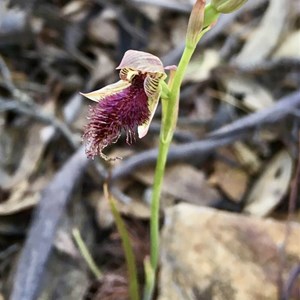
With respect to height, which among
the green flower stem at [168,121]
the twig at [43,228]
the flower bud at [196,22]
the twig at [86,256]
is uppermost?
the flower bud at [196,22]

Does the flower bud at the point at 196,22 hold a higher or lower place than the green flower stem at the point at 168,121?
higher

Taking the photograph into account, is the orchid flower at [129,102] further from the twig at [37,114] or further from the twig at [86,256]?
the twig at [37,114]

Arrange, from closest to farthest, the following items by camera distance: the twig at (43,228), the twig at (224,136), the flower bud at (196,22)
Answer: the flower bud at (196,22) < the twig at (43,228) < the twig at (224,136)

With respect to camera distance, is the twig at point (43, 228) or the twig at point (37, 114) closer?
the twig at point (43, 228)

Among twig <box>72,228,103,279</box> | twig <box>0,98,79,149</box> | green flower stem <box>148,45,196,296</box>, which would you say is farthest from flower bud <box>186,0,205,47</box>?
twig <box>0,98,79,149</box>

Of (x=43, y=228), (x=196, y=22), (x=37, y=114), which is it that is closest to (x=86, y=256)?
(x=43, y=228)

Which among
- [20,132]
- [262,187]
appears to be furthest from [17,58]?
[262,187]

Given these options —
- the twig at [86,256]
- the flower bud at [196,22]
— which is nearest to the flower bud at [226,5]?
the flower bud at [196,22]

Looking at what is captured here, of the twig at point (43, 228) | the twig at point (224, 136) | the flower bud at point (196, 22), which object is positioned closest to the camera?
the flower bud at point (196, 22)
